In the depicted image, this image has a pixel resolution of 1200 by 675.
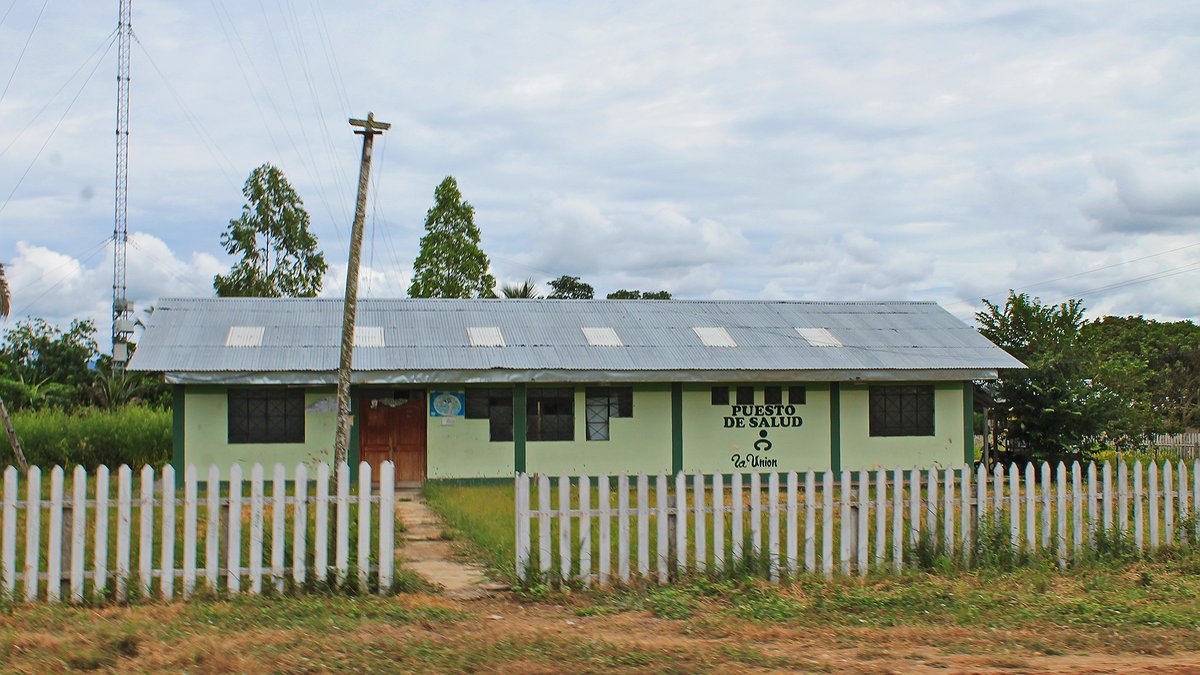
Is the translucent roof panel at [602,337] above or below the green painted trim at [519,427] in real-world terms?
above

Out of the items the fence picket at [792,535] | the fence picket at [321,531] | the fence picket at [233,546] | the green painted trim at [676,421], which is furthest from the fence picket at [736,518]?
the green painted trim at [676,421]

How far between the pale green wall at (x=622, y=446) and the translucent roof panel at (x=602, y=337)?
118cm

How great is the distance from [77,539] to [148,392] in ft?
89.6

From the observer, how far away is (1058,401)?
22.8 m

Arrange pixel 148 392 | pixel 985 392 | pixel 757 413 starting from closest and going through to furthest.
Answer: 1. pixel 757 413
2. pixel 985 392
3. pixel 148 392

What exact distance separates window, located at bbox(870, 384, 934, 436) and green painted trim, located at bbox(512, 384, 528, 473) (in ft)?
24.3

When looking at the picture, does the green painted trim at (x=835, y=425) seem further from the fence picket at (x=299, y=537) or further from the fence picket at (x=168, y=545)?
the fence picket at (x=168, y=545)

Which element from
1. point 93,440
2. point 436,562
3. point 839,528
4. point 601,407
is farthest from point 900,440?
point 93,440

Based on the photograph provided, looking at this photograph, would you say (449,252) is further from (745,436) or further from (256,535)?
(256,535)

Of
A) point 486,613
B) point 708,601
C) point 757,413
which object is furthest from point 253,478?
point 757,413

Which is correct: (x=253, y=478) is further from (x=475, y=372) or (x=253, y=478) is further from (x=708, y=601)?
(x=475, y=372)

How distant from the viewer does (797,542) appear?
9.41m

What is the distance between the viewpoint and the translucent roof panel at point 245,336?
2072 centimetres

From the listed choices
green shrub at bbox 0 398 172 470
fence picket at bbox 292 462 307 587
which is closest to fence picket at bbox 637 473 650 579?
fence picket at bbox 292 462 307 587
